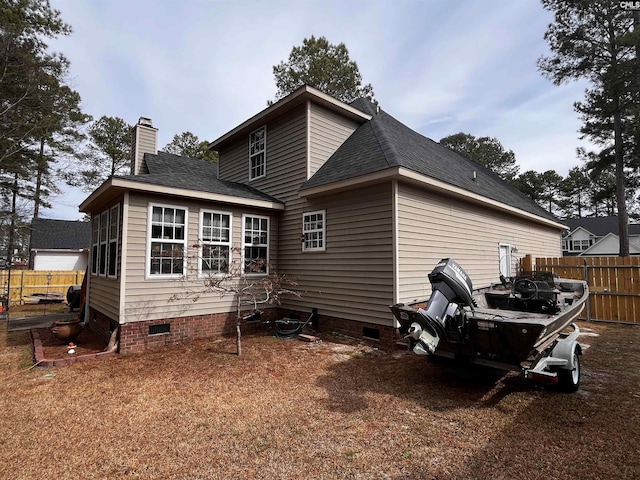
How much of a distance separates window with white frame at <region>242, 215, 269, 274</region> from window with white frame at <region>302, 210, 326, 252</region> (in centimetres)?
113

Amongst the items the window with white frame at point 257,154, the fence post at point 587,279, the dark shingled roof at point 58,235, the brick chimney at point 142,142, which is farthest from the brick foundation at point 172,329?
the dark shingled roof at point 58,235

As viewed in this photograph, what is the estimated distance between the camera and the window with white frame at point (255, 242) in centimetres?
818

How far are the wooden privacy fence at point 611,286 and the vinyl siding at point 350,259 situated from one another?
729 centimetres

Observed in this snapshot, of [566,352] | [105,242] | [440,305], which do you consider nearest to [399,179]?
[440,305]

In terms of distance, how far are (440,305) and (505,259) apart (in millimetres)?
8358

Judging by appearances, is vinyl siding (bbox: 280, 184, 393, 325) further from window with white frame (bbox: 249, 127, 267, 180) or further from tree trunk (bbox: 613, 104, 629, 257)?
tree trunk (bbox: 613, 104, 629, 257)

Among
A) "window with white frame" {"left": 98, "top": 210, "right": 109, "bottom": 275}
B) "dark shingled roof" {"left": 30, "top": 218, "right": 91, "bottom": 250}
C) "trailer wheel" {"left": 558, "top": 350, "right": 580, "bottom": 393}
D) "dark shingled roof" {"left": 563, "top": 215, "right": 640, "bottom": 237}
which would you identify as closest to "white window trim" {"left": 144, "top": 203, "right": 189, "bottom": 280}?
"window with white frame" {"left": 98, "top": 210, "right": 109, "bottom": 275}

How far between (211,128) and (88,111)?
7.96 m

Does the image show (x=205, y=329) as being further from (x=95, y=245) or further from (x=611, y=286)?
(x=611, y=286)

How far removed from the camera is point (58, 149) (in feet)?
62.8

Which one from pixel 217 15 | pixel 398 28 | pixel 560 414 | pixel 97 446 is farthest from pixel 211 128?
pixel 560 414

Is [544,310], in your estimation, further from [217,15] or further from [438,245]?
[217,15]

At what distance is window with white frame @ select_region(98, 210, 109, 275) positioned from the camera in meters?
7.82

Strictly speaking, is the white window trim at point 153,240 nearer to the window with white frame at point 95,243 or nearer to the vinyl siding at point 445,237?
the window with white frame at point 95,243
